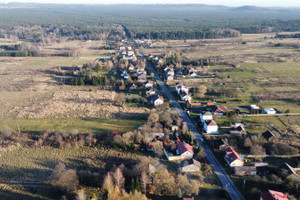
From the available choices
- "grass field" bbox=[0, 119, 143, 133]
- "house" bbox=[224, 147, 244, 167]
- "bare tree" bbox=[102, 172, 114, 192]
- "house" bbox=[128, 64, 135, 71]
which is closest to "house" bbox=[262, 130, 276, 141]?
"house" bbox=[224, 147, 244, 167]

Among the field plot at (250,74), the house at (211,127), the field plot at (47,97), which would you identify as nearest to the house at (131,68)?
the field plot at (250,74)

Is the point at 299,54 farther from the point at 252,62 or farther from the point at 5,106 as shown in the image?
the point at 5,106

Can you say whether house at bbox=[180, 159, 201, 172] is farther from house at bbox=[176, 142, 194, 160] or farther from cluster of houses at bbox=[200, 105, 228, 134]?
cluster of houses at bbox=[200, 105, 228, 134]

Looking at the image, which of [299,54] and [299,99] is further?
[299,54]

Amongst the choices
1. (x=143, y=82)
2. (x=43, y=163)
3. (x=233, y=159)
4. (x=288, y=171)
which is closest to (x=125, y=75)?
(x=143, y=82)

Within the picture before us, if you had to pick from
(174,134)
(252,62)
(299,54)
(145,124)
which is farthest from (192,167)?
(299,54)

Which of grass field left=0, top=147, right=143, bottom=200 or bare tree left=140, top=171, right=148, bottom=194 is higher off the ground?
bare tree left=140, top=171, right=148, bottom=194

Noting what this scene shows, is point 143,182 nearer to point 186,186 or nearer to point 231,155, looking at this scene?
point 186,186
